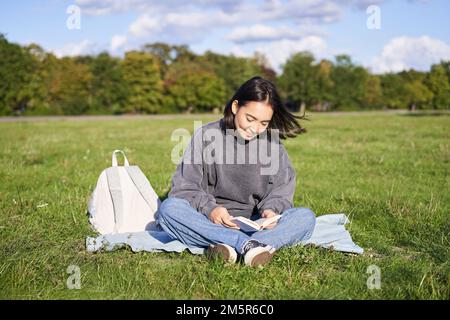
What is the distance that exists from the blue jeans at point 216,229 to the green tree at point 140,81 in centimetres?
4259

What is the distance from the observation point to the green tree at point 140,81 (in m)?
45.4

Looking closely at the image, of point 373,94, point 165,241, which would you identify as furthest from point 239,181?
point 373,94

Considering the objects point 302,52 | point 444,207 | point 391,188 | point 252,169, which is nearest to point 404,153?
point 391,188

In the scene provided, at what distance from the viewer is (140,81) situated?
45781 millimetres

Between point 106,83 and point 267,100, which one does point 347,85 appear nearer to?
point 106,83

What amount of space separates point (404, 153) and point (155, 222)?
7036 mm

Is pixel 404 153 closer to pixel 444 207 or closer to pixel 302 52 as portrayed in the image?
pixel 444 207

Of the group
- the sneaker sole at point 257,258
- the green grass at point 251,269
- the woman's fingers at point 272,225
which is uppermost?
the woman's fingers at point 272,225

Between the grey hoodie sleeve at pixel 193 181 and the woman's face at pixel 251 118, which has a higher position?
the woman's face at pixel 251 118

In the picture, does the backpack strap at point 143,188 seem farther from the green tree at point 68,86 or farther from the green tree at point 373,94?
the green tree at point 373,94

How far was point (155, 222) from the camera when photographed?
455cm

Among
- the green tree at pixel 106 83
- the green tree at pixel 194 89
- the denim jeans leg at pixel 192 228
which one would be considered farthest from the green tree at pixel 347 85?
the denim jeans leg at pixel 192 228

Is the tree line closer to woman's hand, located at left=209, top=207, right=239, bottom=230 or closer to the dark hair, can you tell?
the dark hair

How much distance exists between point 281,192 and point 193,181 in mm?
791
